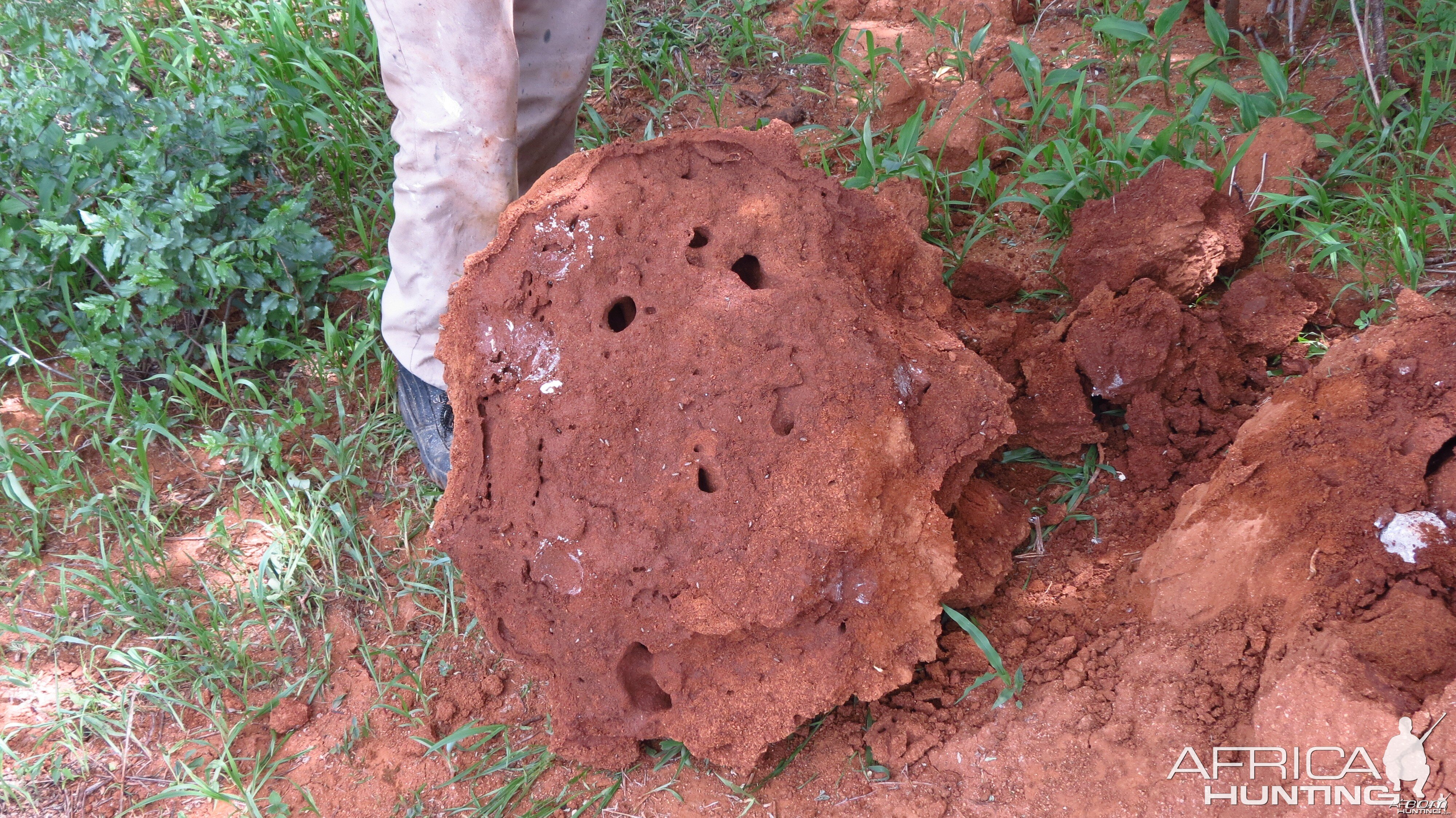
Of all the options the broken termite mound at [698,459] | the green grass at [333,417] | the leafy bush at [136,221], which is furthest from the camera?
the leafy bush at [136,221]

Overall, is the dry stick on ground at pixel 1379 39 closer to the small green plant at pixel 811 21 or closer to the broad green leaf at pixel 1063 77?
the broad green leaf at pixel 1063 77

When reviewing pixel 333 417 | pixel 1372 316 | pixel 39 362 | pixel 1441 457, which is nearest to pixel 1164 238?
pixel 1372 316

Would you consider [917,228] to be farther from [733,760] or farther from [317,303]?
[317,303]

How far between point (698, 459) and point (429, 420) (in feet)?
3.57

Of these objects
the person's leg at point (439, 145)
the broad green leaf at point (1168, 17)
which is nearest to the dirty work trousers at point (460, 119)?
the person's leg at point (439, 145)

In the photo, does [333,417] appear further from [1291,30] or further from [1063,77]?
[1291,30]

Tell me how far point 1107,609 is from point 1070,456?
45cm

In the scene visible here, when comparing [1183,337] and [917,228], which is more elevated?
[917,228]

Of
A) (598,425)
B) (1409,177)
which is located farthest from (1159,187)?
(598,425)

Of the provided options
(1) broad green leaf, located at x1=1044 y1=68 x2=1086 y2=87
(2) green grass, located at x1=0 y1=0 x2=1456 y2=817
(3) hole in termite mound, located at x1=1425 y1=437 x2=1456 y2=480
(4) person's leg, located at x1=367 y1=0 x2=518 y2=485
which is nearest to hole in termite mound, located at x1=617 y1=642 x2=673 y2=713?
(2) green grass, located at x1=0 y1=0 x2=1456 y2=817

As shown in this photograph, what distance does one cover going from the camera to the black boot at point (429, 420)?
257 cm

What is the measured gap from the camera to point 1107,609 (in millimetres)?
2004

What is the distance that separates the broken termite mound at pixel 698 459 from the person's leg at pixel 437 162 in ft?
0.85

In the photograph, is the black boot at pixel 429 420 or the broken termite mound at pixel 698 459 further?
the black boot at pixel 429 420
